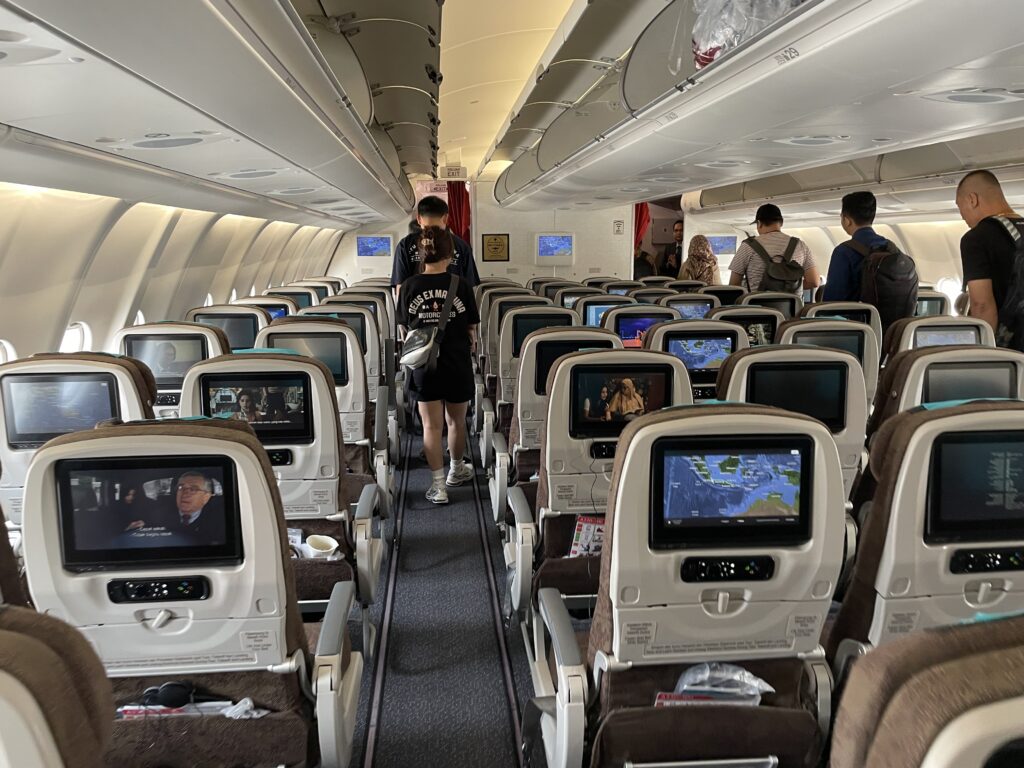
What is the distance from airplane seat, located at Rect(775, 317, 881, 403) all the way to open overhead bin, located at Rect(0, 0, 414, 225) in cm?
305

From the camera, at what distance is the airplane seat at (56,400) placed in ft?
11.0

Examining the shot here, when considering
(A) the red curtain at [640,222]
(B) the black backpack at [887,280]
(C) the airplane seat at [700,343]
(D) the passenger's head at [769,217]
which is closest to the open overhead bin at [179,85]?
(C) the airplane seat at [700,343]

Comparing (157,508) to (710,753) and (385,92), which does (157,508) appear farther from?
(385,92)

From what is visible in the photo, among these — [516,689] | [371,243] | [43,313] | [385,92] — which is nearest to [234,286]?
[385,92]

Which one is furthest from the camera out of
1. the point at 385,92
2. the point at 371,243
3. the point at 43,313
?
the point at 371,243

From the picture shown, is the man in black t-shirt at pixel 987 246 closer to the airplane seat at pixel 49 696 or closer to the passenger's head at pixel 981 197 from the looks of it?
the passenger's head at pixel 981 197

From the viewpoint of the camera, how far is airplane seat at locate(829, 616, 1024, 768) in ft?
2.33

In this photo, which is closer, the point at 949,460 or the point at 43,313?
the point at 949,460

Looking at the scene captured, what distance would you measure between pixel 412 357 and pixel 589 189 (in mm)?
6388

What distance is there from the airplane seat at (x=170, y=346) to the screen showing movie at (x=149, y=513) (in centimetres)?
296

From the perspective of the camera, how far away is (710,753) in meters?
2.07

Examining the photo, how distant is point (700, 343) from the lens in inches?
189

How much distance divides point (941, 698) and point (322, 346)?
4.16m

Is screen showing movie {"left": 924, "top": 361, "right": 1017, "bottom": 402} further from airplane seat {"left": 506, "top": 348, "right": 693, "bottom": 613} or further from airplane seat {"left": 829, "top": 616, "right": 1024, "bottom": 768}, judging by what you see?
airplane seat {"left": 829, "top": 616, "right": 1024, "bottom": 768}
